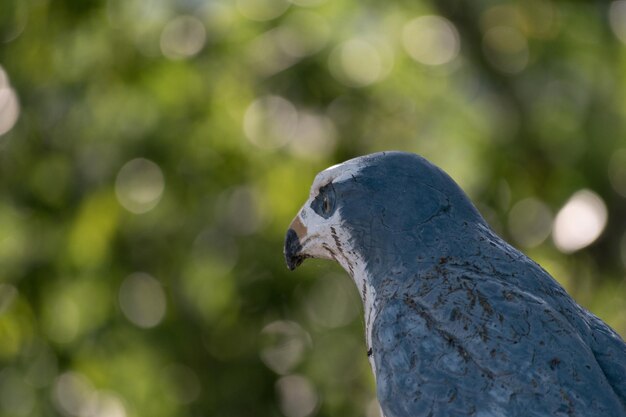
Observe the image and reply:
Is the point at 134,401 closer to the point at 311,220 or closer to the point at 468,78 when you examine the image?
the point at 468,78

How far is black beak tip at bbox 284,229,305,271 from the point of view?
88.7 inches

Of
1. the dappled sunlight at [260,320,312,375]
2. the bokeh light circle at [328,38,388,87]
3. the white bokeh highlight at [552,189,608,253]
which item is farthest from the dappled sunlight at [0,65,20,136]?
the white bokeh highlight at [552,189,608,253]

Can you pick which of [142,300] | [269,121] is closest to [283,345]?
[142,300]

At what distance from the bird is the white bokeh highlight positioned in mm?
2947

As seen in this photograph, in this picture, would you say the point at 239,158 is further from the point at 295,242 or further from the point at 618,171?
the point at 295,242

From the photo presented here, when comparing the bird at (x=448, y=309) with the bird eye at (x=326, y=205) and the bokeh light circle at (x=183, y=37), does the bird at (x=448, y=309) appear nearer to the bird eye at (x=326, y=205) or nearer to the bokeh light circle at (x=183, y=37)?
the bird eye at (x=326, y=205)

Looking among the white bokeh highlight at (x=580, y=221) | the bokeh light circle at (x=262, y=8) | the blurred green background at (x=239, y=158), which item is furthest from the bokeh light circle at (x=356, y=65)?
the white bokeh highlight at (x=580, y=221)

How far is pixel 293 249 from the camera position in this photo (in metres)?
2.26

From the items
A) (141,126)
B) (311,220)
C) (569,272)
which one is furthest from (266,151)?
(311,220)

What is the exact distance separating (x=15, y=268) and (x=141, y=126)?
911 millimetres

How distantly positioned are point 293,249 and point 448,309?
1.57 feet

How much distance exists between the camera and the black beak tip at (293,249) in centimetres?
225

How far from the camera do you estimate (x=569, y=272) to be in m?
5.25

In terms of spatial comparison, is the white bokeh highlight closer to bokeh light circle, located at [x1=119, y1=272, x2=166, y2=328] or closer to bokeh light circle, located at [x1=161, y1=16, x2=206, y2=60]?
bokeh light circle, located at [x1=161, y1=16, x2=206, y2=60]
